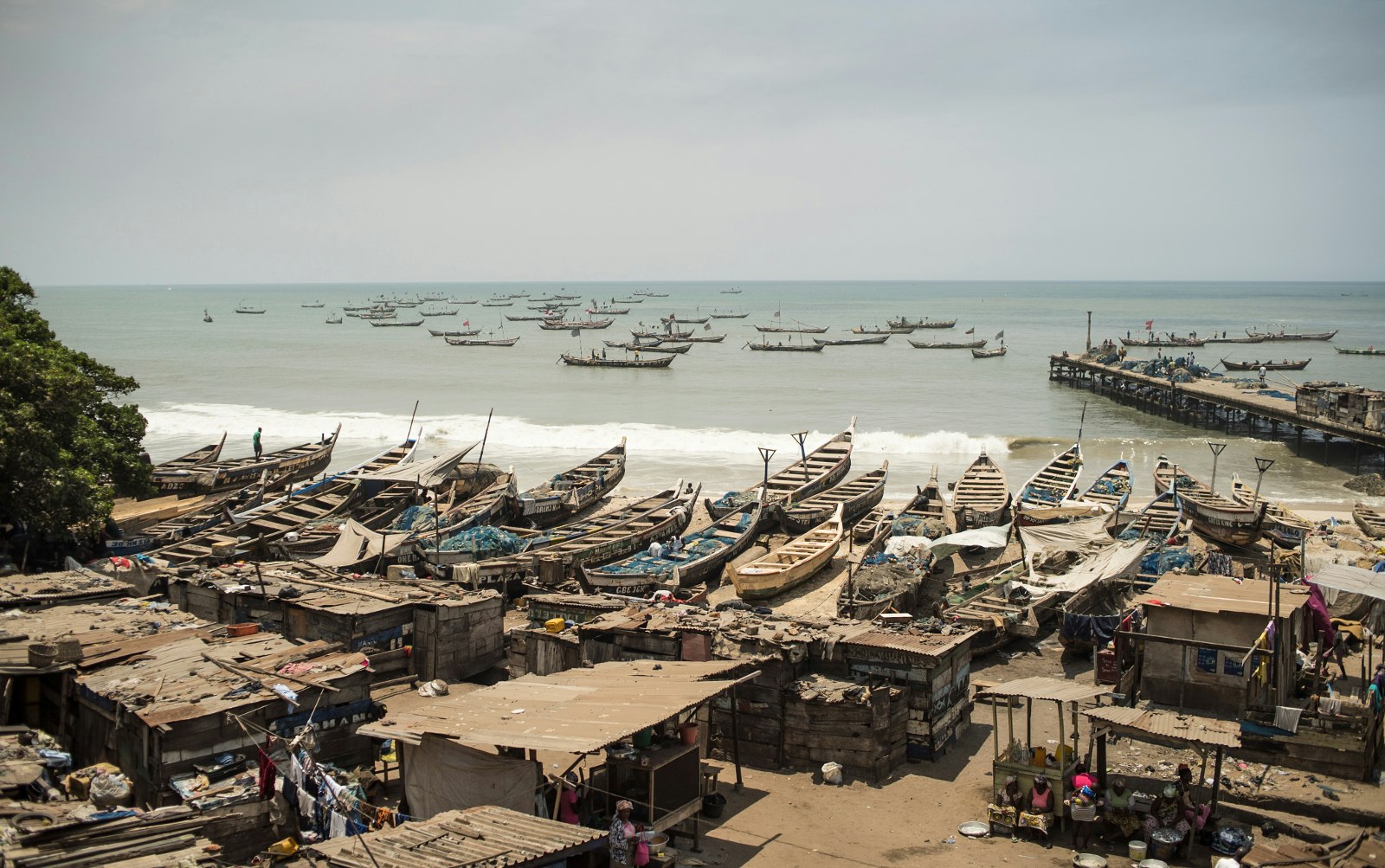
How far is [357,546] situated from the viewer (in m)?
20.8

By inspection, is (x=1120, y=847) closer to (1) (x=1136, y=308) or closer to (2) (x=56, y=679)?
(2) (x=56, y=679)

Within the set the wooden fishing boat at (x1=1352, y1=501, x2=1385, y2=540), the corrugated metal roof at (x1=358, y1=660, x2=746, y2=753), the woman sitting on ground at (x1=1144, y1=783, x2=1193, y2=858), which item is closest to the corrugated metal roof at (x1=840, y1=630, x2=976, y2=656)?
the corrugated metal roof at (x1=358, y1=660, x2=746, y2=753)

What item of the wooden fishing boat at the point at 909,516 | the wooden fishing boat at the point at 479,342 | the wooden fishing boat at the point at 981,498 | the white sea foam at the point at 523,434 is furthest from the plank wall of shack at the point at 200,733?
the wooden fishing boat at the point at 479,342

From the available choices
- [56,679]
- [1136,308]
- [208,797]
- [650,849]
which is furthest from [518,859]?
[1136,308]

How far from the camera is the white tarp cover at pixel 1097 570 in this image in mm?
18188

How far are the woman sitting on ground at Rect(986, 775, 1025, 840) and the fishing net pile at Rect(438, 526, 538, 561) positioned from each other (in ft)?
41.4

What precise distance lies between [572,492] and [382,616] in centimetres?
1367

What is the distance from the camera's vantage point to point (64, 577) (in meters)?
15.8

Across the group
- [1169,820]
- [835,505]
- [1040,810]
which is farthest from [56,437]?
[1169,820]

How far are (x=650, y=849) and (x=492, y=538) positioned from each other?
1278cm

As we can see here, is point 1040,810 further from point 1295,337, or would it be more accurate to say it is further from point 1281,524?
point 1295,337

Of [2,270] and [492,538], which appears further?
[2,270]

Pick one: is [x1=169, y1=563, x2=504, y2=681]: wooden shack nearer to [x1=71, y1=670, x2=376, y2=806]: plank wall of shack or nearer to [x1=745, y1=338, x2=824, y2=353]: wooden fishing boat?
[x1=71, y1=670, x2=376, y2=806]: plank wall of shack

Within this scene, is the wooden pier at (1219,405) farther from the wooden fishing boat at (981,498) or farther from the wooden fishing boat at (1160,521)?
the wooden fishing boat at (981,498)
